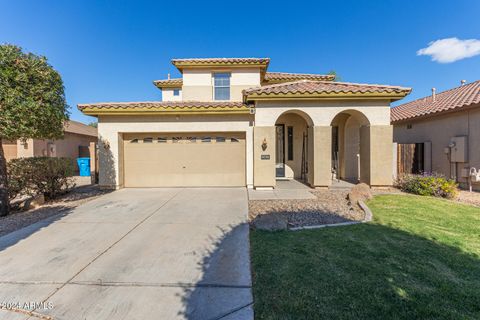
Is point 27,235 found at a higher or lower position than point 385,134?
lower

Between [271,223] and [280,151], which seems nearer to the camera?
[271,223]

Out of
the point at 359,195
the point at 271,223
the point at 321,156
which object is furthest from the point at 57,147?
the point at 359,195

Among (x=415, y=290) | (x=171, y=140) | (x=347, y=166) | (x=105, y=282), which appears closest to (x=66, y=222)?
(x=105, y=282)

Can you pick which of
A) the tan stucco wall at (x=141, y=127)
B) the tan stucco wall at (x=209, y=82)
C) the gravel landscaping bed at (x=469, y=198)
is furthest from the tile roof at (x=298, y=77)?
the gravel landscaping bed at (x=469, y=198)

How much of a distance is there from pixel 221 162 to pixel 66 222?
615cm

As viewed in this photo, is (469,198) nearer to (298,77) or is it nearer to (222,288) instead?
(222,288)

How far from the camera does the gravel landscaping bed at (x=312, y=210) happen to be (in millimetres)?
5805

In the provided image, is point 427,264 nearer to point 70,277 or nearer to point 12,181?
point 70,277

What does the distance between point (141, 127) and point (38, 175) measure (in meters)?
4.11

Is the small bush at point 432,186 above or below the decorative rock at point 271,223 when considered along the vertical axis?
above

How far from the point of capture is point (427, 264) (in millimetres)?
3559

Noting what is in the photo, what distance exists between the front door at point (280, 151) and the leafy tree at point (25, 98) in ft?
30.3

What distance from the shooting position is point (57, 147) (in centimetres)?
1923

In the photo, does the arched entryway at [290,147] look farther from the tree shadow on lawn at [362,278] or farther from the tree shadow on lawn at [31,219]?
the tree shadow on lawn at [31,219]
